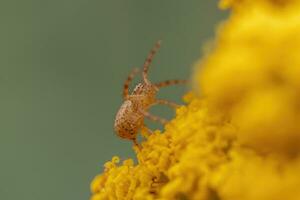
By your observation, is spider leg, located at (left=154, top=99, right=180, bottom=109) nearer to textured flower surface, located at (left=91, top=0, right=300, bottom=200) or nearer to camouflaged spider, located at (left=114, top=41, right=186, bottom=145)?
camouflaged spider, located at (left=114, top=41, right=186, bottom=145)

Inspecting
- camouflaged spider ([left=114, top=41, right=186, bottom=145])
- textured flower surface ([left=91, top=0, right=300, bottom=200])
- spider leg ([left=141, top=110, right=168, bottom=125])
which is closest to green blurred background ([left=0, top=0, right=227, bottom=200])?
camouflaged spider ([left=114, top=41, right=186, bottom=145])

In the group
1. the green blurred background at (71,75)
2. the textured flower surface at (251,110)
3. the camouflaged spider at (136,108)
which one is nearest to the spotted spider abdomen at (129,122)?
the camouflaged spider at (136,108)

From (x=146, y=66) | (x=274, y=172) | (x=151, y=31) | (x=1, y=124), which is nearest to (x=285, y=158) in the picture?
(x=274, y=172)

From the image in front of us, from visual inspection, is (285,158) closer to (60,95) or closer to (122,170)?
(122,170)

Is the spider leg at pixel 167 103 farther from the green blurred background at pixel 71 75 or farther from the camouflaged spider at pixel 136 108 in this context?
the green blurred background at pixel 71 75

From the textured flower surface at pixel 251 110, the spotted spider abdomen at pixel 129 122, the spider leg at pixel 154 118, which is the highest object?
the spotted spider abdomen at pixel 129 122

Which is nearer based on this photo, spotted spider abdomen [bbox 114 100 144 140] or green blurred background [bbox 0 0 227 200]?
spotted spider abdomen [bbox 114 100 144 140]

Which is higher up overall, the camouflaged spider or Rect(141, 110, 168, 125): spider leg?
the camouflaged spider
